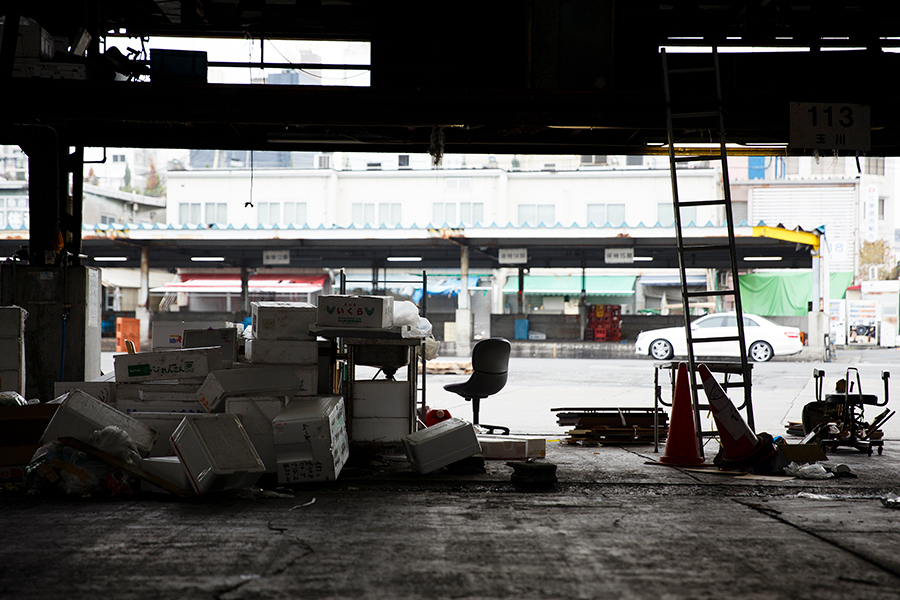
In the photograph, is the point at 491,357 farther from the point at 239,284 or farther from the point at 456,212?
the point at 456,212

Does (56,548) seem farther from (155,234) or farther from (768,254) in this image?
(768,254)

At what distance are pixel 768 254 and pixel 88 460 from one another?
912 inches

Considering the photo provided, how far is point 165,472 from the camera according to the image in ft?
16.5

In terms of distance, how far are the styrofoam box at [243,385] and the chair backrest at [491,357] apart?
8.95 feet

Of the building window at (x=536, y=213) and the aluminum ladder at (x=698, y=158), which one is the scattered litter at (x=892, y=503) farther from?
the building window at (x=536, y=213)

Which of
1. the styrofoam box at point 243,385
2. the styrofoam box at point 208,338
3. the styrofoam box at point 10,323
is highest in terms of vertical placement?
the styrofoam box at point 10,323

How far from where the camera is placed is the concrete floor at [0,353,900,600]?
3129mm

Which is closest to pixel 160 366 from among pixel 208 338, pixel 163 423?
pixel 163 423

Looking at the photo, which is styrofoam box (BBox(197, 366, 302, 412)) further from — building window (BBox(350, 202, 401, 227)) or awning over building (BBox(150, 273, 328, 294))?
building window (BBox(350, 202, 401, 227))

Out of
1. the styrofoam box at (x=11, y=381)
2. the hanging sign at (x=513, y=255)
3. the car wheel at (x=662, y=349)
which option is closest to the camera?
the styrofoam box at (x=11, y=381)

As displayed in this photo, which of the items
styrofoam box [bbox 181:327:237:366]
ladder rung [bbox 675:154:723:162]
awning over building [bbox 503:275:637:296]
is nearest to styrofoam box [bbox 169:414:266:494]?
styrofoam box [bbox 181:327:237:366]

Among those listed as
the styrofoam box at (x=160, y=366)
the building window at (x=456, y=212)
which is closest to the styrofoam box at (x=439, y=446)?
the styrofoam box at (x=160, y=366)

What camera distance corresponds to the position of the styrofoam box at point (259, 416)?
566 centimetres

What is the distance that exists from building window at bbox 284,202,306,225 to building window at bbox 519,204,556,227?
32.0ft
